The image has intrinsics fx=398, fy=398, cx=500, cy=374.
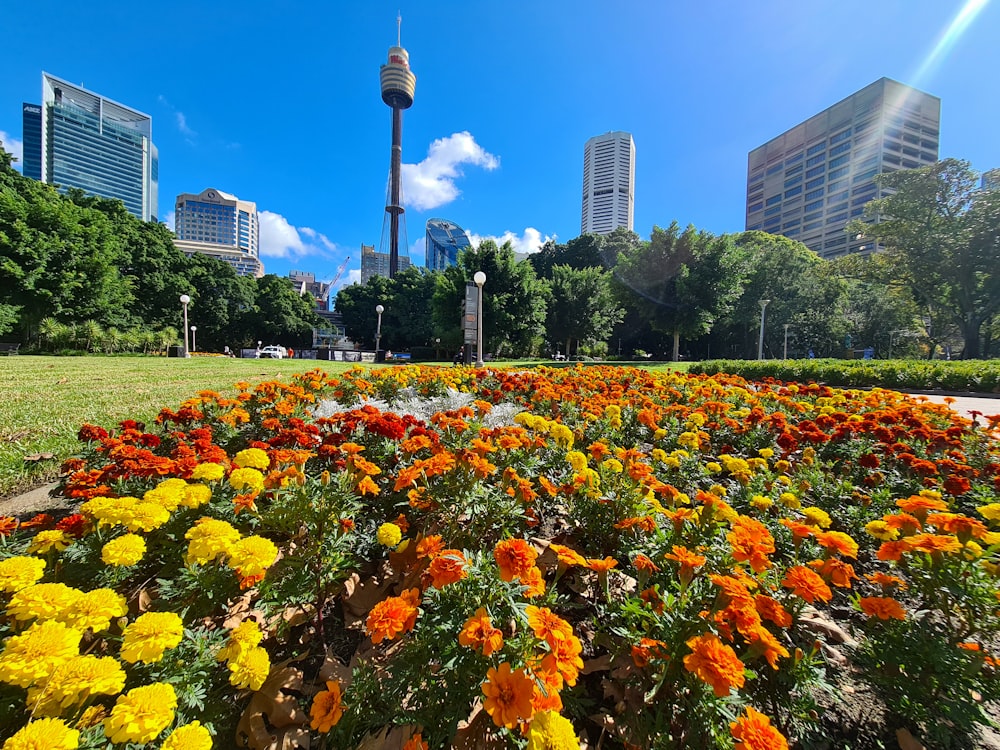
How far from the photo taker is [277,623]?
1278mm

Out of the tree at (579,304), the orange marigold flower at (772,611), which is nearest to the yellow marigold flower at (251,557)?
the orange marigold flower at (772,611)

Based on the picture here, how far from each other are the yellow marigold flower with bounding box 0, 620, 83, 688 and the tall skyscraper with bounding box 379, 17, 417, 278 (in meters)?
A: 65.8

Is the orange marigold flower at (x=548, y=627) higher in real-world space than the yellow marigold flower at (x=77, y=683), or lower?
higher

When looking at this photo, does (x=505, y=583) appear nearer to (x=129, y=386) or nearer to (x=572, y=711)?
(x=572, y=711)

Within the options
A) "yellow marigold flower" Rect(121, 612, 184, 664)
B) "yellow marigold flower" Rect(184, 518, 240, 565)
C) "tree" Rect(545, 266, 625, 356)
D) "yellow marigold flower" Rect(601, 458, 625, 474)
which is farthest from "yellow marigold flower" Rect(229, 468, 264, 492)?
"tree" Rect(545, 266, 625, 356)

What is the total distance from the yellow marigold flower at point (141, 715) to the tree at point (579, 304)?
24.3 m

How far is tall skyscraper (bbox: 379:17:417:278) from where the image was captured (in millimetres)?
64750

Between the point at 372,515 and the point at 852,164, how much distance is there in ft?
287

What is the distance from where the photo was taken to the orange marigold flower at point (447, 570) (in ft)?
3.45

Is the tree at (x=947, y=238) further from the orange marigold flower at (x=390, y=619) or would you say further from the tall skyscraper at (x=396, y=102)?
the tall skyscraper at (x=396, y=102)

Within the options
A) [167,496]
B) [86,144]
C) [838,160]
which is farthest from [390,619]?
[86,144]

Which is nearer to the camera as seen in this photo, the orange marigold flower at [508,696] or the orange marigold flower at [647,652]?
the orange marigold flower at [508,696]

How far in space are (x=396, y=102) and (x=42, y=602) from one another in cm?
8799

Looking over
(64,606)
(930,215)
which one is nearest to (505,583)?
(64,606)
